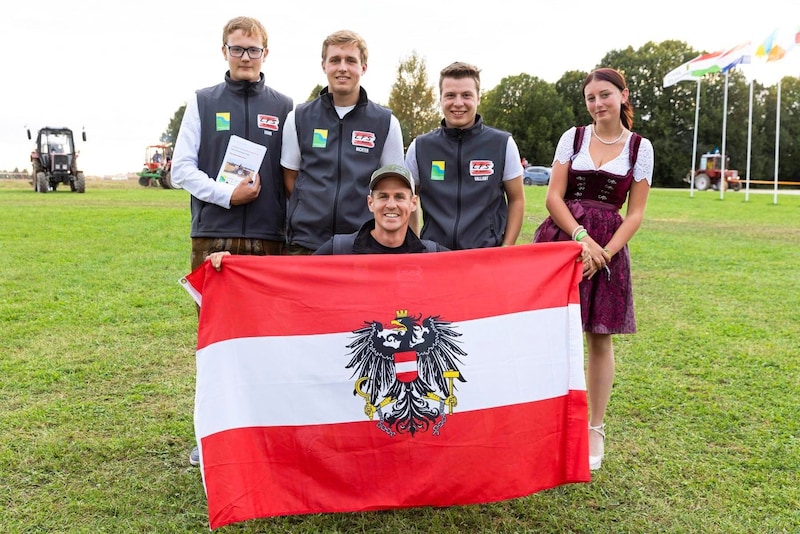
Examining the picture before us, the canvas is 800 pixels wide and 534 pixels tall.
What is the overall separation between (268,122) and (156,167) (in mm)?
37896

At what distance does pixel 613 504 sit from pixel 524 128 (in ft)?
197

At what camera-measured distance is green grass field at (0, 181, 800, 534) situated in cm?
321

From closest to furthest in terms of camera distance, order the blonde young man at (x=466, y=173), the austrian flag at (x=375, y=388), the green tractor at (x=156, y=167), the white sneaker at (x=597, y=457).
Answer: the austrian flag at (x=375, y=388), the blonde young man at (x=466, y=173), the white sneaker at (x=597, y=457), the green tractor at (x=156, y=167)

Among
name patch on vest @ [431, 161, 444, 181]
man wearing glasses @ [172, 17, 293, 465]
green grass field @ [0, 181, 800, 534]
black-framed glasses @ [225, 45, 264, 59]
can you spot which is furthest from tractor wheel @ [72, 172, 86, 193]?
name patch on vest @ [431, 161, 444, 181]

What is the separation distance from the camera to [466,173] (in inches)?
138

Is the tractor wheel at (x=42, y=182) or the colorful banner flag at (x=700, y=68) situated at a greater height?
the colorful banner flag at (x=700, y=68)

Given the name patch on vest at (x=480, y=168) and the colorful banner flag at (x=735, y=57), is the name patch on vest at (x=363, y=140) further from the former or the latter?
the colorful banner flag at (x=735, y=57)

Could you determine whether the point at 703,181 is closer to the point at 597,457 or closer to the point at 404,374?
the point at 597,457

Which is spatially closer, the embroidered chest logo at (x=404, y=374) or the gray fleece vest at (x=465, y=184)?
the embroidered chest logo at (x=404, y=374)

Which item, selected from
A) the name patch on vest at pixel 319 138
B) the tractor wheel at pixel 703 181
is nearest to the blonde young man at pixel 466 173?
the name patch on vest at pixel 319 138

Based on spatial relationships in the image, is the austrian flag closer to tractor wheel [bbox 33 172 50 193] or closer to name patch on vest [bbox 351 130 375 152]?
name patch on vest [bbox 351 130 375 152]

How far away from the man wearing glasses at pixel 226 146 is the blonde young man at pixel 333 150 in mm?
122

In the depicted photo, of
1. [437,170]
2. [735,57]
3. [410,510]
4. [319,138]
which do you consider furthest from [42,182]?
[410,510]

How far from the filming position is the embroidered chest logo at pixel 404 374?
3016mm
